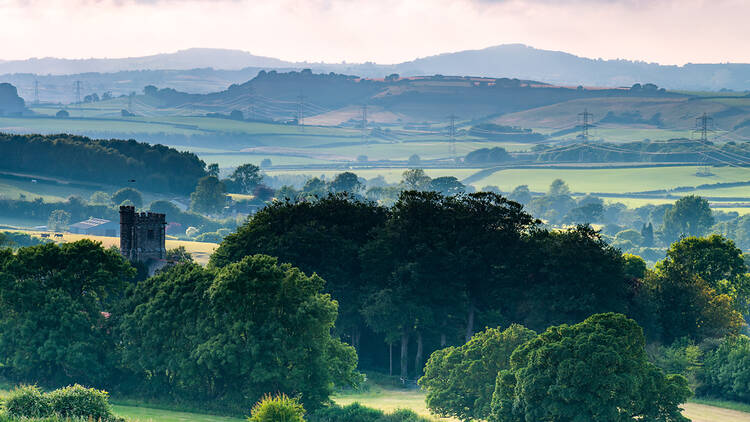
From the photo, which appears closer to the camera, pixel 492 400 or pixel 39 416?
pixel 39 416

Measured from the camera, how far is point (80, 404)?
54.8 meters

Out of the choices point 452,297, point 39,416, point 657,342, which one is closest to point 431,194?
point 452,297

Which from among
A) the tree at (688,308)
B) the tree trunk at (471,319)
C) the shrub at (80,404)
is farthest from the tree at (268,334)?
the tree at (688,308)

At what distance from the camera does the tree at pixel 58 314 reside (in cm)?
7288

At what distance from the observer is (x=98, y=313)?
249 ft

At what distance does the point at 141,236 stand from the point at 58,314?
2397cm

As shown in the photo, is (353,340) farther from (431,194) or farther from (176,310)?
(176,310)

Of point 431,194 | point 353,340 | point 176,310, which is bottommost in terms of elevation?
point 353,340

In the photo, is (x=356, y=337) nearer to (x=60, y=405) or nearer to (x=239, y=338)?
(x=239, y=338)

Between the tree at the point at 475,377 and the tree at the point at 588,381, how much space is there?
4.55 metres

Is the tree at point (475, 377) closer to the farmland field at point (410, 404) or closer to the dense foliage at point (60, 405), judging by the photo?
the farmland field at point (410, 404)

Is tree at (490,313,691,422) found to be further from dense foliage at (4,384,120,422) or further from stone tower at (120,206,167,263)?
stone tower at (120,206,167,263)

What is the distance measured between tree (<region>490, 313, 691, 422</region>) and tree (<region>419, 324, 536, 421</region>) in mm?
4551

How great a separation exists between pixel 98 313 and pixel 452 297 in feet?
90.9
